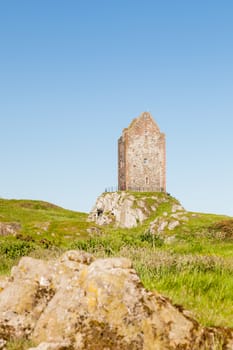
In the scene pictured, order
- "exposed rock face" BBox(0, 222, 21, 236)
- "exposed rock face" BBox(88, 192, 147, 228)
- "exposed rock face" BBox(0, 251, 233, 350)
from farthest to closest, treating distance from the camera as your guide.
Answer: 1. "exposed rock face" BBox(88, 192, 147, 228)
2. "exposed rock face" BBox(0, 222, 21, 236)
3. "exposed rock face" BBox(0, 251, 233, 350)

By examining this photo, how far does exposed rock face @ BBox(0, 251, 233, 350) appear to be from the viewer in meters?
6.79

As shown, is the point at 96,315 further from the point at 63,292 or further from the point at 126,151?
the point at 126,151

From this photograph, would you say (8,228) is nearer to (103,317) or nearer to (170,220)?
(170,220)

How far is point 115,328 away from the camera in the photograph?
6.84 metres

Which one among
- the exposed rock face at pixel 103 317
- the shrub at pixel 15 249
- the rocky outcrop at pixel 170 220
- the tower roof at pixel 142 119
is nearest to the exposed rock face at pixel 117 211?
the rocky outcrop at pixel 170 220

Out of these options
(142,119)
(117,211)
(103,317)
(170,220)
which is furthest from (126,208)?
(103,317)

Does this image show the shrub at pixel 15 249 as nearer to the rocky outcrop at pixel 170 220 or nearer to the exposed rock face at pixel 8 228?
the exposed rock face at pixel 8 228

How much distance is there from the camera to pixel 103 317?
272 inches

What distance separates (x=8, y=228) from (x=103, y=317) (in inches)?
1892

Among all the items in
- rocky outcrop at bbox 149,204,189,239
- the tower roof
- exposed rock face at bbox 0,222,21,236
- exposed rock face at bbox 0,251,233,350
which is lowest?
exposed rock face at bbox 0,251,233,350

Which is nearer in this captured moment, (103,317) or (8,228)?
(103,317)

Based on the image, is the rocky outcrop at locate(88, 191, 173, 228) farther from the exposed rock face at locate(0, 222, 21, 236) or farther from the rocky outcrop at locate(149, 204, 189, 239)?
the exposed rock face at locate(0, 222, 21, 236)

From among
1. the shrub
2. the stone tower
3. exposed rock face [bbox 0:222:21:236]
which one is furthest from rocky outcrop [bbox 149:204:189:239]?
the shrub

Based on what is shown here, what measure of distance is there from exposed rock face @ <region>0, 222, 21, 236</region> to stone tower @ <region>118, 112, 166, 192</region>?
25.0 m
